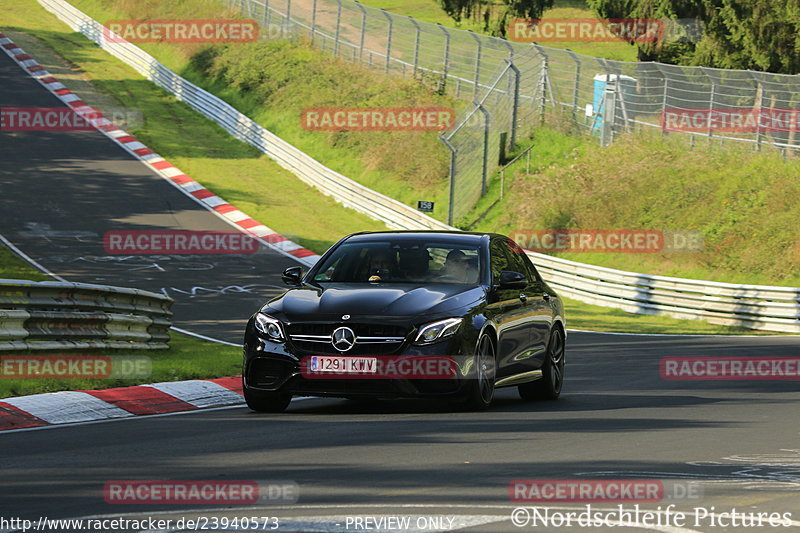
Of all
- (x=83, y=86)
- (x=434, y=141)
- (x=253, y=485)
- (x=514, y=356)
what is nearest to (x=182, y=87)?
(x=83, y=86)

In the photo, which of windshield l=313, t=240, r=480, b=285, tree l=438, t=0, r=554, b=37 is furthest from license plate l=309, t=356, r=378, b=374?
tree l=438, t=0, r=554, b=37

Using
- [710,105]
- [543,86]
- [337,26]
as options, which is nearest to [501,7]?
[337,26]

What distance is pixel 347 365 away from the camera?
33.4ft

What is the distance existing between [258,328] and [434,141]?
2985cm

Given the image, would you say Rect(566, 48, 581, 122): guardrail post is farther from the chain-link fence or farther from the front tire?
the front tire

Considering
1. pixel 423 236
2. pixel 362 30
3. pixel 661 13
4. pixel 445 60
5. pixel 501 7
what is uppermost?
pixel 501 7

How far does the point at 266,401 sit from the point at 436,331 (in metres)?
1.64

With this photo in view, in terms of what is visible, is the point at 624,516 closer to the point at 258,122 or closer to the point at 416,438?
the point at 416,438

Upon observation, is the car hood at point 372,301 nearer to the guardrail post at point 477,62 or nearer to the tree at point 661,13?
the guardrail post at point 477,62

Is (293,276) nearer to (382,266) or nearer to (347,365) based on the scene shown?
(382,266)

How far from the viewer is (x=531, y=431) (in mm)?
9586

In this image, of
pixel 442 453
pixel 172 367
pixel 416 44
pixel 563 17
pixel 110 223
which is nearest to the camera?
pixel 442 453

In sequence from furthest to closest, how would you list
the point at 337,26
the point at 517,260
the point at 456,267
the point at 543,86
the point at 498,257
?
the point at 337,26
the point at 543,86
the point at 517,260
the point at 498,257
the point at 456,267

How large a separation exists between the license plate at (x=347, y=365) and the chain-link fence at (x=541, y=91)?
22.9 meters
